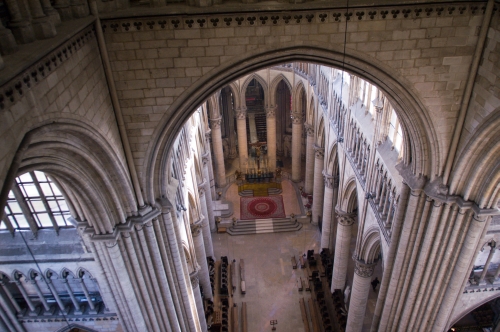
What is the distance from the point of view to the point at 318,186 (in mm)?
23062

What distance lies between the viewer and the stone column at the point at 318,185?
73.9ft

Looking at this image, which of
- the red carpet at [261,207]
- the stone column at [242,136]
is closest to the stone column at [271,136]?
the stone column at [242,136]

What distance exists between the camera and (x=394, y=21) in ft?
26.6

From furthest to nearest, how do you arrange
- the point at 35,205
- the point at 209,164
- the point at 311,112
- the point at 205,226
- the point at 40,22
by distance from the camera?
the point at 209,164, the point at 311,112, the point at 205,226, the point at 35,205, the point at 40,22

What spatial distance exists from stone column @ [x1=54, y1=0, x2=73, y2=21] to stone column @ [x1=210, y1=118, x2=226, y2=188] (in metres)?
18.9

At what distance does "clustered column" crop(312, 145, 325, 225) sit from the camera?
22531 millimetres

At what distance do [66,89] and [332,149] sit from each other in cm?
1457

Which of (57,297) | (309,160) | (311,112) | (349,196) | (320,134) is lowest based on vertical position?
(57,297)

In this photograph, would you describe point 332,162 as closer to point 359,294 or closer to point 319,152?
point 319,152

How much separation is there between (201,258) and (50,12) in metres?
13.3

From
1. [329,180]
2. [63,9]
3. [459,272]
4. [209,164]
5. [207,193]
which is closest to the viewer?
[63,9]

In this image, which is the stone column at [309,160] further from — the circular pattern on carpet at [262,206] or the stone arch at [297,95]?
the circular pattern on carpet at [262,206]

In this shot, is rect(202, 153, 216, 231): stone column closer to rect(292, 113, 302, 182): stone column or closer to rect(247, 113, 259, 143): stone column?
rect(292, 113, 302, 182): stone column

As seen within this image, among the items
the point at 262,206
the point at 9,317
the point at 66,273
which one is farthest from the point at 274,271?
the point at 9,317
